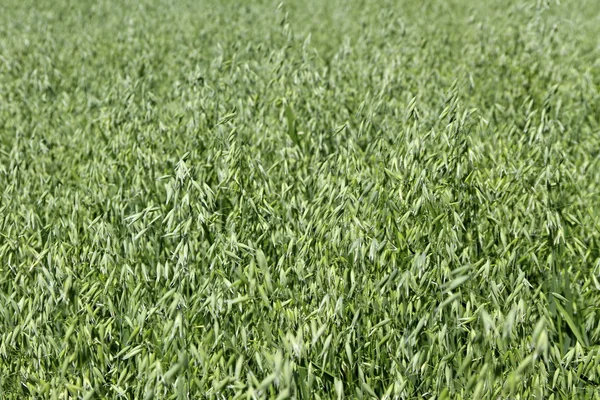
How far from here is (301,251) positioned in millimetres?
2793

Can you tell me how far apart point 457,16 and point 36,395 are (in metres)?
8.98

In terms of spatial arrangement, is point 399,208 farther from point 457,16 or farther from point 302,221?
point 457,16

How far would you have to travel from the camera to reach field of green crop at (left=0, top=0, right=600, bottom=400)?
7.60 ft

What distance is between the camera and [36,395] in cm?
239

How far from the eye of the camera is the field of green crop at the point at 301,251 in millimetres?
2316

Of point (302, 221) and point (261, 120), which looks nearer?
point (302, 221)

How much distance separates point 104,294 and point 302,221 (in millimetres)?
949

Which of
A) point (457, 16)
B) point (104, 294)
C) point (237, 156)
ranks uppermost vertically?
point (237, 156)

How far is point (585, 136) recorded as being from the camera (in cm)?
482

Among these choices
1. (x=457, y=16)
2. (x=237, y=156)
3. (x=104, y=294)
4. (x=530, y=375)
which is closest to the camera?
(x=530, y=375)

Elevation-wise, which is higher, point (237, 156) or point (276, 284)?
point (237, 156)

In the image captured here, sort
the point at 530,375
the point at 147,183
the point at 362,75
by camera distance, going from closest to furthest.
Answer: the point at 530,375, the point at 147,183, the point at 362,75

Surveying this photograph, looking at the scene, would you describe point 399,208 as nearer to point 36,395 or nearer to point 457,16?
point 36,395

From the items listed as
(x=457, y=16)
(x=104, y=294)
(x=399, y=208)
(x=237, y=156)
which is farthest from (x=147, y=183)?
(x=457, y=16)
